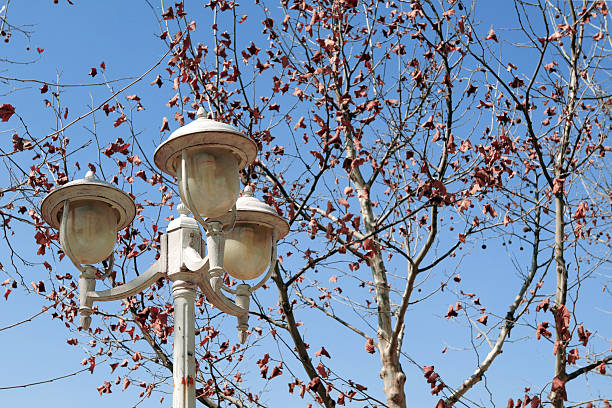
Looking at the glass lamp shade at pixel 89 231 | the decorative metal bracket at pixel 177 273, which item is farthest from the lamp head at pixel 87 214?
the decorative metal bracket at pixel 177 273

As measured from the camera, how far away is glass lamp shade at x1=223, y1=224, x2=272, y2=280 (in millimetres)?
3730

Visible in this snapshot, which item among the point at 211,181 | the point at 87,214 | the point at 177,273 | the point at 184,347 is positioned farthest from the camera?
the point at 87,214

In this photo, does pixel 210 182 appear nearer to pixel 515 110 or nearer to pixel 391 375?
pixel 391 375

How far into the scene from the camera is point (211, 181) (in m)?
3.21

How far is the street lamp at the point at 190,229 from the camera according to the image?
321 cm

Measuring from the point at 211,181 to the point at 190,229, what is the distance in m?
0.39

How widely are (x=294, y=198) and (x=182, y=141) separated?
4.36m

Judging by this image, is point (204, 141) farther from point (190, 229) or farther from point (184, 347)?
point (184, 347)

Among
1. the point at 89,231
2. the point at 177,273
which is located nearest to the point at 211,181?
the point at 177,273

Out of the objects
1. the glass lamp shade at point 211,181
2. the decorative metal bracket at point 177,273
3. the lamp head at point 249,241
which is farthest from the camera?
the lamp head at point 249,241

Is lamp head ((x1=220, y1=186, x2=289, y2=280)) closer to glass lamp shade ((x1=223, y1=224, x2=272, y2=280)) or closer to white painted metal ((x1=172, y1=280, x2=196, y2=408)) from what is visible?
glass lamp shade ((x1=223, y1=224, x2=272, y2=280))

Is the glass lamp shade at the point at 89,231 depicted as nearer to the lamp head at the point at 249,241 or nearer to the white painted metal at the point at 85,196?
the white painted metal at the point at 85,196

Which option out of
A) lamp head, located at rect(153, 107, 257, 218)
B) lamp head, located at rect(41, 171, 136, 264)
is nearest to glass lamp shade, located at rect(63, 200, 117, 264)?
lamp head, located at rect(41, 171, 136, 264)

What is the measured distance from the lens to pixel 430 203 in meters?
6.02
